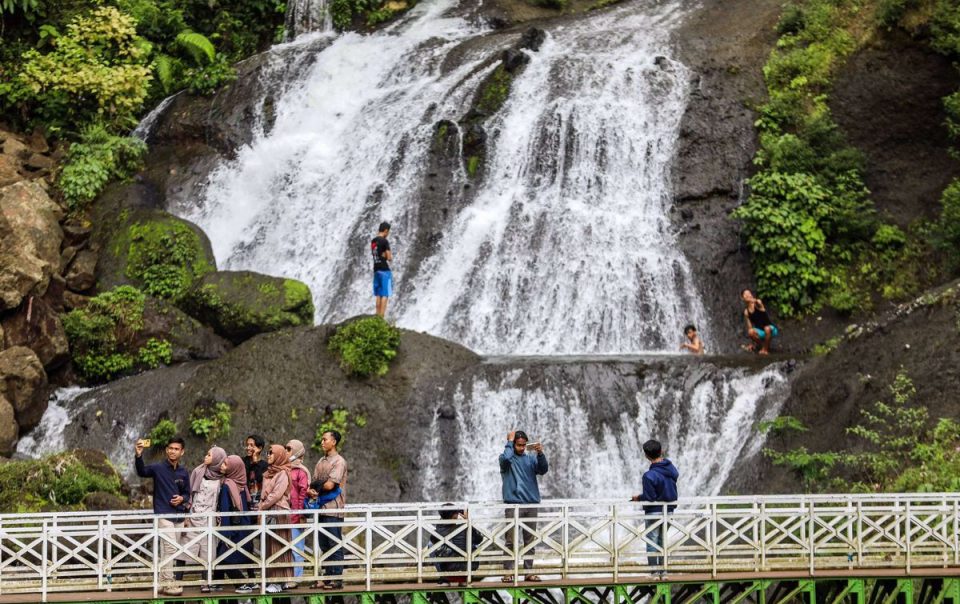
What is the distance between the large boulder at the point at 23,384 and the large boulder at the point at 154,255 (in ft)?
10.3

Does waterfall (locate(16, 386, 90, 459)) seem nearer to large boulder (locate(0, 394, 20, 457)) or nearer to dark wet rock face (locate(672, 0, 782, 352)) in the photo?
large boulder (locate(0, 394, 20, 457))

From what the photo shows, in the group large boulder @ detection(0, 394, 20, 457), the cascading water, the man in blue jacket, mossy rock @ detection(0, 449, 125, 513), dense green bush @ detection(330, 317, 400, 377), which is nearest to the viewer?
the man in blue jacket

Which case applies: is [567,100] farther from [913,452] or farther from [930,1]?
[913,452]

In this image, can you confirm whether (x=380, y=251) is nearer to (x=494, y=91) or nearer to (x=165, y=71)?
(x=494, y=91)

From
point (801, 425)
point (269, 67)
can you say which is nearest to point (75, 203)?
point (269, 67)

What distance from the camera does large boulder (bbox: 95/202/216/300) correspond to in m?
27.3

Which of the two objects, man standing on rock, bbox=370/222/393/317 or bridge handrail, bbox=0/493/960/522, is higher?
man standing on rock, bbox=370/222/393/317

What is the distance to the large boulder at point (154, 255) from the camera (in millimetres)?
27312

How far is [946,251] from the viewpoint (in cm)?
2553

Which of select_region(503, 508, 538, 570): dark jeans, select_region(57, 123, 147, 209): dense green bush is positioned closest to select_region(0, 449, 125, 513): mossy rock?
select_region(503, 508, 538, 570): dark jeans

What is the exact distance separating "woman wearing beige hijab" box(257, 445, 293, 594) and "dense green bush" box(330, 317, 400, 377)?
8644 mm

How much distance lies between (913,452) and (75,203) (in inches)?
713

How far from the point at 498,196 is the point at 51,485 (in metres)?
11.8

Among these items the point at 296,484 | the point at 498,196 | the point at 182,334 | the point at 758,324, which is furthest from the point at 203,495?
the point at 498,196
